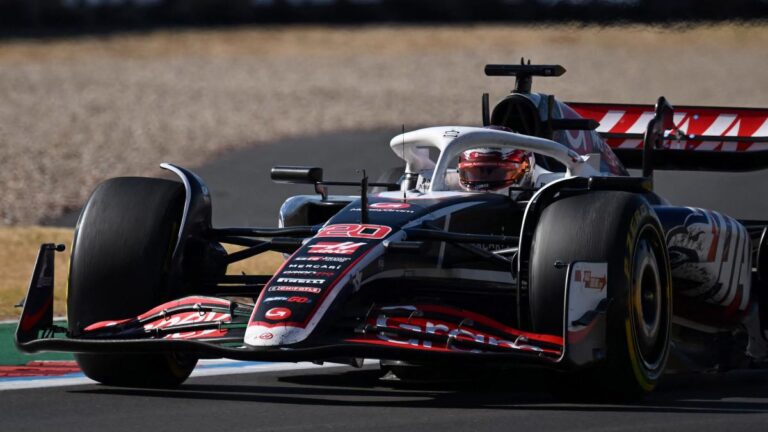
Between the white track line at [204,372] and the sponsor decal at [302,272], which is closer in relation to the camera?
the sponsor decal at [302,272]

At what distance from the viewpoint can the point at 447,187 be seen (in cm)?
910

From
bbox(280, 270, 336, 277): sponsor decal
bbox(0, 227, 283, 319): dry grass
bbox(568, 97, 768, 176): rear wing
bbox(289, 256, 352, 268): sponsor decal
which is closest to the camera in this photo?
bbox(280, 270, 336, 277): sponsor decal

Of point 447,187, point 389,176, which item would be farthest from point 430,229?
point 389,176

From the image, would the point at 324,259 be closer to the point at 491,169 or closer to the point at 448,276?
the point at 448,276

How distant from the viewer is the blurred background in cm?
1750

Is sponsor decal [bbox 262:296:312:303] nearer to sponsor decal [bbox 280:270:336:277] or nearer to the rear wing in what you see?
sponsor decal [bbox 280:270:336:277]

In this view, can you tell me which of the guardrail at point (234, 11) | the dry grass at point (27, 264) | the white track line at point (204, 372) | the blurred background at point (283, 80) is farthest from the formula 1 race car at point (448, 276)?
the guardrail at point (234, 11)

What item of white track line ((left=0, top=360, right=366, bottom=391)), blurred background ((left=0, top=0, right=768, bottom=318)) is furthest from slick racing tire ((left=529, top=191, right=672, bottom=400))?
blurred background ((left=0, top=0, right=768, bottom=318))

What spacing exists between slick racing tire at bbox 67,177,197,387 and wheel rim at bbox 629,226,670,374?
91.3 inches

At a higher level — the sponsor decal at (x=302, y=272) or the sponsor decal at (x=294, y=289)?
the sponsor decal at (x=302, y=272)

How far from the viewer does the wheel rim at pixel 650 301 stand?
7.57m

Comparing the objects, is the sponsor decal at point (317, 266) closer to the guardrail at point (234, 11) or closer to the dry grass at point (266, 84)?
the dry grass at point (266, 84)

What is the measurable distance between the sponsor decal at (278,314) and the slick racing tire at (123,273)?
105 centimetres

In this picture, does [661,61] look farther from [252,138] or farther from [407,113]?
[252,138]
